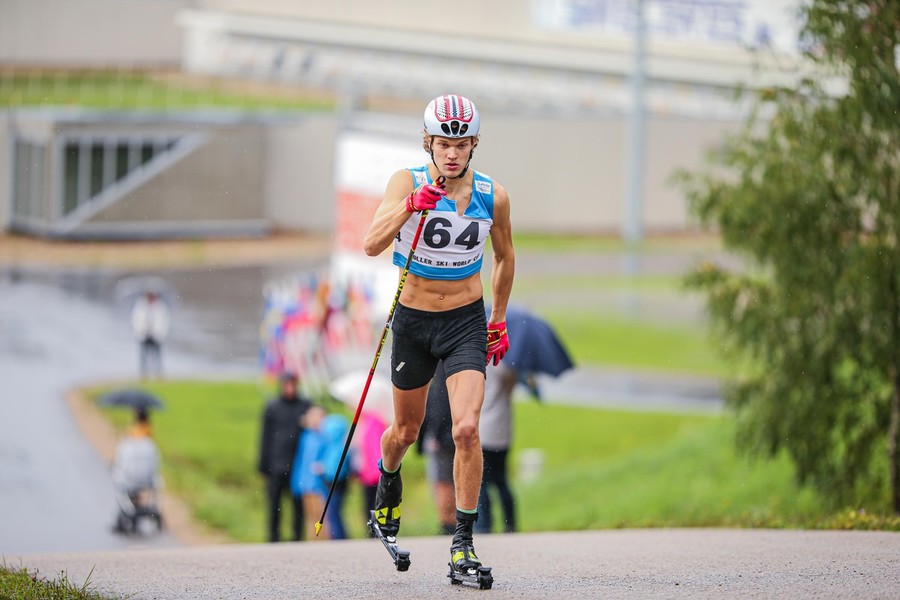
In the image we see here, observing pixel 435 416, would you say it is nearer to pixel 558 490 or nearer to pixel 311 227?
pixel 558 490

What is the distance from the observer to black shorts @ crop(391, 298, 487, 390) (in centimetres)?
748

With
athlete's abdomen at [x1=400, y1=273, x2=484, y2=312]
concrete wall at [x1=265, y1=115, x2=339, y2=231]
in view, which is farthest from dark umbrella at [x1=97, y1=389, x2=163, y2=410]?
concrete wall at [x1=265, y1=115, x2=339, y2=231]

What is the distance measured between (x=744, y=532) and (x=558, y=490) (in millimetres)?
9655

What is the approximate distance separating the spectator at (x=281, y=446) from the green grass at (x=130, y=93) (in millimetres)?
25309

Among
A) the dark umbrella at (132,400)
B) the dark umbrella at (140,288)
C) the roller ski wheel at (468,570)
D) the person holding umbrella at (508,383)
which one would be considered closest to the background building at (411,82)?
the dark umbrella at (140,288)

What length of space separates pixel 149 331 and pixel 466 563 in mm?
A: 20351

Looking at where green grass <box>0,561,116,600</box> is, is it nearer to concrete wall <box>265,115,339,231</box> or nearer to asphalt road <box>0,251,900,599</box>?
asphalt road <box>0,251,900,599</box>

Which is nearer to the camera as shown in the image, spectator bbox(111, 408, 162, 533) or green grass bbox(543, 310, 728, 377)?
spectator bbox(111, 408, 162, 533)

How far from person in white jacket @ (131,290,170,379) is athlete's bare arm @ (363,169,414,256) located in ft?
65.5

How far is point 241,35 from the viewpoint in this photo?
41719 millimetres

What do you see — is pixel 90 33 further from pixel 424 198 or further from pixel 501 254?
pixel 424 198

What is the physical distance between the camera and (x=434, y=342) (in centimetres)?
754

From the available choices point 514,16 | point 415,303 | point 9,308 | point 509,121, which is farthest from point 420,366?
point 514,16

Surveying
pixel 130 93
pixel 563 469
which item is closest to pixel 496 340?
pixel 563 469
